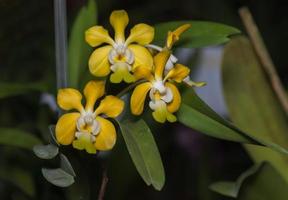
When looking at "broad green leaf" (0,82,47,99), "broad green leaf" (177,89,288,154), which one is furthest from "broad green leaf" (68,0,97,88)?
"broad green leaf" (177,89,288,154)

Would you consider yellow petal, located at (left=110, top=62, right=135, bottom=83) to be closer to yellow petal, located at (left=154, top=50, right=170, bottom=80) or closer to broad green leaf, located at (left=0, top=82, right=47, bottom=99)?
yellow petal, located at (left=154, top=50, right=170, bottom=80)

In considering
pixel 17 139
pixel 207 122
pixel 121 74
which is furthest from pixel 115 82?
pixel 17 139

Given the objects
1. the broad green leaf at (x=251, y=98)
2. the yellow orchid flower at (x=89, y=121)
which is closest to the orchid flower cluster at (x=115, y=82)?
the yellow orchid flower at (x=89, y=121)

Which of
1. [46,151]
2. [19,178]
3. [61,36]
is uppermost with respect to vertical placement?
[61,36]

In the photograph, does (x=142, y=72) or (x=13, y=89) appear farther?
(x=13, y=89)

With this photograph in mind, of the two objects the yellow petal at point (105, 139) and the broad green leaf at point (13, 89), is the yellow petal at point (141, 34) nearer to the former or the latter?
the yellow petal at point (105, 139)

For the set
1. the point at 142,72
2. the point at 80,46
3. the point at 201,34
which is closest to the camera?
the point at 142,72

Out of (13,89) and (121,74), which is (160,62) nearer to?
(121,74)
